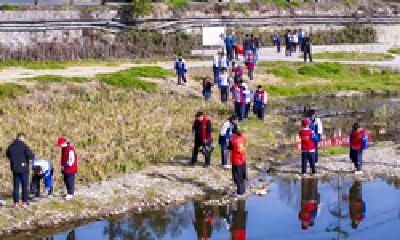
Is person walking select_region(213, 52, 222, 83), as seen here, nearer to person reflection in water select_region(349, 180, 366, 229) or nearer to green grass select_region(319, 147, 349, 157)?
green grass select_region(319, 147, 349, 157)

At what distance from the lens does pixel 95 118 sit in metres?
37.0

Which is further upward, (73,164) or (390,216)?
(73,164)

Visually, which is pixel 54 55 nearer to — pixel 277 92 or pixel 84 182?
pixel 277 92

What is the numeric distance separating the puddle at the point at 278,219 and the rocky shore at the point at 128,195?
1.94ft

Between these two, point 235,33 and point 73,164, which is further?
point 235,33

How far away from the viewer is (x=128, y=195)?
25.0 meters

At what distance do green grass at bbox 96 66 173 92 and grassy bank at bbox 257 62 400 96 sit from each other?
6.35 metres

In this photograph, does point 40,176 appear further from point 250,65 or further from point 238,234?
point 250,65

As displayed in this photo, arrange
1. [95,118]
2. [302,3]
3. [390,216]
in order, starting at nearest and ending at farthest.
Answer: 1. [390,216]
2. [95,118]
3. [302,3]

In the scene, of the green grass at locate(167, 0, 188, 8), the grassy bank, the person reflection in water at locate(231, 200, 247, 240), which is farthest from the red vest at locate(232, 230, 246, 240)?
the green grass at locate(167, 0, 188, 8)

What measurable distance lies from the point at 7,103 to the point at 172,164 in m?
12.7

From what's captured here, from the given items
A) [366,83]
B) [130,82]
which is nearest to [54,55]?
[130,82]

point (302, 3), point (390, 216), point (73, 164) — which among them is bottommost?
point (390, 216)

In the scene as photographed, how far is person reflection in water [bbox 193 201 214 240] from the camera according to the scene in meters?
22.2
